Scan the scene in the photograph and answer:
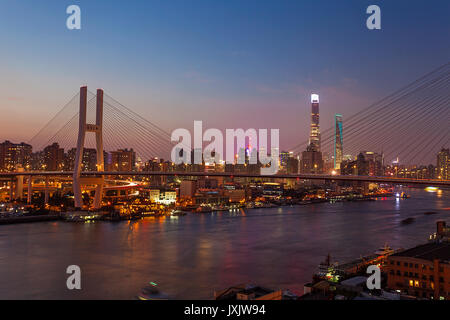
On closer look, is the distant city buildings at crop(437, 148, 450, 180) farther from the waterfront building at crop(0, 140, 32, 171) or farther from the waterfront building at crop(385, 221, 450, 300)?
the waterfront building at crop(0, 140, 32, 171)

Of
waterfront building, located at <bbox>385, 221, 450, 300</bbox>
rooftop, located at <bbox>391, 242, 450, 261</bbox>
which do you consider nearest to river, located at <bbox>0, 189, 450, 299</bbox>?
waterfront building, located at <bbox>385, 221, 450, 300</bbox>

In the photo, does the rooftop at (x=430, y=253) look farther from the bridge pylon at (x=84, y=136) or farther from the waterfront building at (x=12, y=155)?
the waterfront building at (x=12, y=155)

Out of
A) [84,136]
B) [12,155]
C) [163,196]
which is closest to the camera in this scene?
[84,136]

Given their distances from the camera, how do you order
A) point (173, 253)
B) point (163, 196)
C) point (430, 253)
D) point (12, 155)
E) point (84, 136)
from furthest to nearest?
point (12, 155), point (163, 196), point (84, 136), point (173, 253), point (430, 253)

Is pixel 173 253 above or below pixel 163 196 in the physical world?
below

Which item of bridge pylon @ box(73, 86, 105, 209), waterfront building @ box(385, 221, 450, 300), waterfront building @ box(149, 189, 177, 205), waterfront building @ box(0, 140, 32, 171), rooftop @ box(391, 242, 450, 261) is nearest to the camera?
waterfront building @ box(385, 221, 450, 300)

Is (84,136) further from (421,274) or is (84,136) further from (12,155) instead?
(12,155)

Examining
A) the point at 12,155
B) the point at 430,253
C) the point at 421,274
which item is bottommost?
the point at 421,274

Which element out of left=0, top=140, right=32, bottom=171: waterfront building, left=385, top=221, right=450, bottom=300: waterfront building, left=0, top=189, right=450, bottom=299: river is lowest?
left=0, top=189, right=450, bottom=299: river

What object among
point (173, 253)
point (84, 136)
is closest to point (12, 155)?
point (84, 136)

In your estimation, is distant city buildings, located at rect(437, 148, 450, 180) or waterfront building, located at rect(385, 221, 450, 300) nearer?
waterfront building, located at rect(385, 221, 450, 300)
